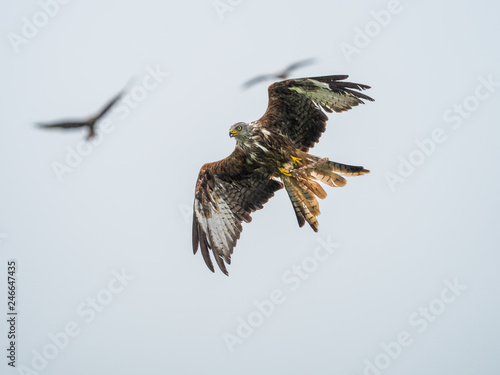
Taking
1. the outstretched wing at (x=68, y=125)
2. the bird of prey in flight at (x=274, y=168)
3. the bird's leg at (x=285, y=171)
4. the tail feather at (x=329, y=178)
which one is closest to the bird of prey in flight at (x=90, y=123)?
the outstretched wing at (x=68, y=125)

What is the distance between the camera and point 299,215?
38.0ft

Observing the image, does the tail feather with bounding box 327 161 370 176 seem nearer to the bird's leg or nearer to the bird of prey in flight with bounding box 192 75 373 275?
the bird of prey in flight with bounding box 192 75 373 275

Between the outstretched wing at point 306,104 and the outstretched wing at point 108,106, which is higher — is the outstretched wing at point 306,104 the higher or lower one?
Result: the lower one

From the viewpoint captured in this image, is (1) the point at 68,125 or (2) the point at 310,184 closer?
(1) the point at 68,125

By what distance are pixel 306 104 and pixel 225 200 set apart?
2256mm

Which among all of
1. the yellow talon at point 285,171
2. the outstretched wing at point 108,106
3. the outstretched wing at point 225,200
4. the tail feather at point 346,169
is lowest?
the tail feather at point 346,169

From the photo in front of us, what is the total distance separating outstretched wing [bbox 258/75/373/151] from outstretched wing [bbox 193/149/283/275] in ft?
2.88

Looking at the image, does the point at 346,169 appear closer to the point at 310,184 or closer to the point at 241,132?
the point at 310,184

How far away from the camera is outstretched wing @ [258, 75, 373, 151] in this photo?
1147 centimetres

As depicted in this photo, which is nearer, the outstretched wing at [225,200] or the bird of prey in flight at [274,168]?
the bird of prey in flight at [274,168]

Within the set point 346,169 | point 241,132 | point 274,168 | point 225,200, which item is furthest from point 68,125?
point 346,169

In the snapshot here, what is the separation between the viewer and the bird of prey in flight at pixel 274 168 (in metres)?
11.5

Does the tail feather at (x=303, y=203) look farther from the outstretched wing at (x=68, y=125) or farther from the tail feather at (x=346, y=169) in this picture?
the outstretched wing at (x=68, y=125)

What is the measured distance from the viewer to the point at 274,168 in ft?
39.0
